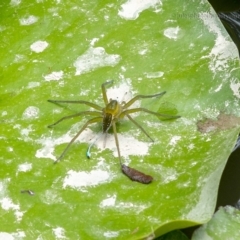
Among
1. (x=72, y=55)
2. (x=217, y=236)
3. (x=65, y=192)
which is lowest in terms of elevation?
(x=217, y=236)

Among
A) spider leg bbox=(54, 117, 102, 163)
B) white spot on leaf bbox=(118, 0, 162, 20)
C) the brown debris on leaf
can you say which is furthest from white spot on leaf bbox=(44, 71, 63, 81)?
the brown debris on leaf

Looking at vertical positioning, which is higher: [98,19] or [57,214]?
[98,19]

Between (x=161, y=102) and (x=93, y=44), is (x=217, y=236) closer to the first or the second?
(x=161, y=102)

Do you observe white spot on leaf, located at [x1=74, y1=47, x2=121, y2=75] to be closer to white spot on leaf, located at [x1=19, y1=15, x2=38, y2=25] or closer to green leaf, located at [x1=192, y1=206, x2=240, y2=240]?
white spot on leaf, located at [x1=19, y1=15, x2=38, y2=25]

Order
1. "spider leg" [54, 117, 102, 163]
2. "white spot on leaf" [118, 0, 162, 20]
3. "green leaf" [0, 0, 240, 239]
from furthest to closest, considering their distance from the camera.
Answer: "white spot on leaf" [118, 0, 162, 20] → "spider leg" [54, 117, 102, 163] → "green leaf" [0, 0, 240, 239]

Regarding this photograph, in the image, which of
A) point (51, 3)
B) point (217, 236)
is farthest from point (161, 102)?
point (51, 3)

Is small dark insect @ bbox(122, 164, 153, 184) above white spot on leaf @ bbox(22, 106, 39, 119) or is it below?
below

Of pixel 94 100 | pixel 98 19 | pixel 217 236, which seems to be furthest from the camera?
pixel 98 19

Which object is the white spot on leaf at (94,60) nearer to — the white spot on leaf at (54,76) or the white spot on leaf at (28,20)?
the white spot on leaf at (54,76)
